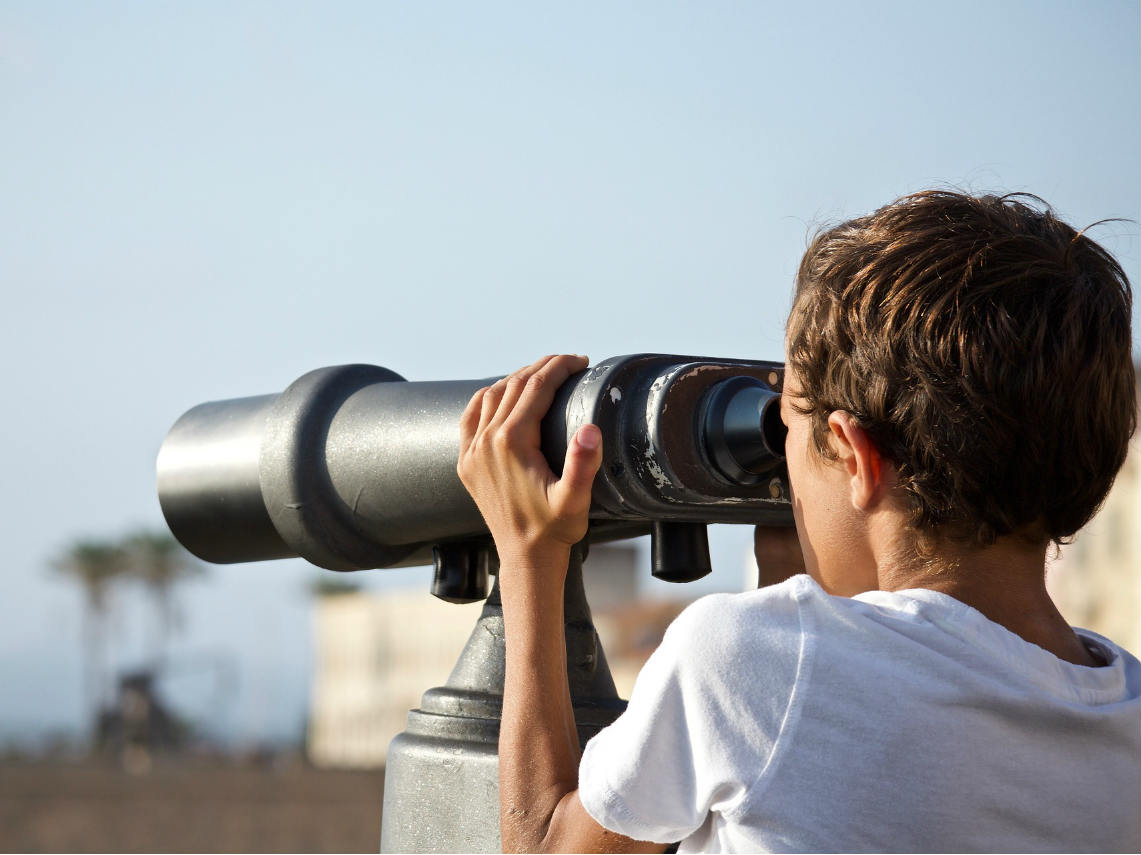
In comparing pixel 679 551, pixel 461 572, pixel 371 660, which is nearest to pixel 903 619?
pixel 679 551

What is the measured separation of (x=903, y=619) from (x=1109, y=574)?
2252 cm

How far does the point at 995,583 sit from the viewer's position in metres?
1.05

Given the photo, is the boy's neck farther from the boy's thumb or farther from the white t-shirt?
the boy's thumb

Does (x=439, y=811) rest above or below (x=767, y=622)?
below

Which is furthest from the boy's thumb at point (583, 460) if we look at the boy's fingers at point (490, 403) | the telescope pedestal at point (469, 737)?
the telescope pedestal at point (469, 737)

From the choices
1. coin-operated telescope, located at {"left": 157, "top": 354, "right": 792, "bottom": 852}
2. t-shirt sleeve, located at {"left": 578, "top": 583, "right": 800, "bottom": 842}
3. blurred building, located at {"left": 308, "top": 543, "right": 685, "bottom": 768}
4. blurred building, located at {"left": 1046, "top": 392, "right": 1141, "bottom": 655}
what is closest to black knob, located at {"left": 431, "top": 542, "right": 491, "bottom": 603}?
coin-operated telescope, located at {"left": 157, "top": 354, "right": 792, "bottom": 852}

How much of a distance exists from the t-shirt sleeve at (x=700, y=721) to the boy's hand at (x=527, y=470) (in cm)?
20

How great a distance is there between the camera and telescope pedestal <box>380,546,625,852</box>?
122 cm

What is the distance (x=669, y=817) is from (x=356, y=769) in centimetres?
2386

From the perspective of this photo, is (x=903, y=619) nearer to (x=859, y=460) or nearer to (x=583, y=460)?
(x=859, y=460)

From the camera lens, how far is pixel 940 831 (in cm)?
95

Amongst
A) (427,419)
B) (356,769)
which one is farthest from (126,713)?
(427,419)

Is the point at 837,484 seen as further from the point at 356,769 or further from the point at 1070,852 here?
the point at 356,769

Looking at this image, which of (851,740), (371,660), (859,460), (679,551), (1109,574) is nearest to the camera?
(851,740)
